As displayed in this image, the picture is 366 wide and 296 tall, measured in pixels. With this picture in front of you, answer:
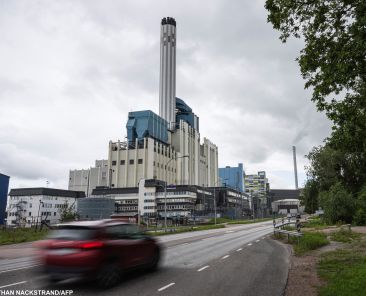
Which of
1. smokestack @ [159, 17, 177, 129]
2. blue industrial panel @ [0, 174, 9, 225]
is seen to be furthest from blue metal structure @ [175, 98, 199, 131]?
blue industrial panel @ [0, 174, 9, 225]

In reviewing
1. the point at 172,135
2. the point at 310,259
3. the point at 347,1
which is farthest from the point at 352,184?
the point at 172,135

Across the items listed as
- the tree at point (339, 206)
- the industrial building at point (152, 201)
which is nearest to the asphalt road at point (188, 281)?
the tree at point (339, 206)

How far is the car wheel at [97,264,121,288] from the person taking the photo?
8414mm

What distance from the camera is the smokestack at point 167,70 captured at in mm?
122688

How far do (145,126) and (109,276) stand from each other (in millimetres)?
111728

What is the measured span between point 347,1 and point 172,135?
124 meters

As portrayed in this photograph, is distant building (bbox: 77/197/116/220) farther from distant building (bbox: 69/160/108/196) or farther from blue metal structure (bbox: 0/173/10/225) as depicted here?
blue metal structure (bbox: 0/173/10/225)

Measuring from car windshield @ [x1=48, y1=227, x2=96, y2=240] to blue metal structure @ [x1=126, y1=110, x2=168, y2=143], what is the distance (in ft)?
Answer: 363

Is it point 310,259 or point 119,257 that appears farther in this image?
point 310,259

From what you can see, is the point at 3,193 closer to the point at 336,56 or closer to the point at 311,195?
the point at 311,195

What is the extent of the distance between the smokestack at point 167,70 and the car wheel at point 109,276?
381ft

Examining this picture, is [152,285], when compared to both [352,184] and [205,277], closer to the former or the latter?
[205,277]

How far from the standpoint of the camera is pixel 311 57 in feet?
39.9

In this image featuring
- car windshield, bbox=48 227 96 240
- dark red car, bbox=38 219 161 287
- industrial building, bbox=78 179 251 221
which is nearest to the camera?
dark red car, bbox=38 219 161 287
